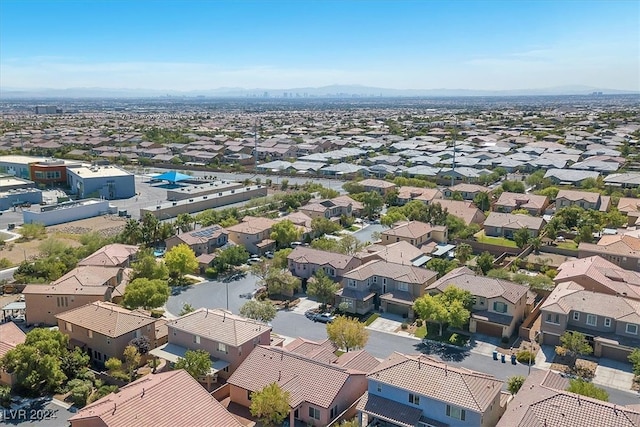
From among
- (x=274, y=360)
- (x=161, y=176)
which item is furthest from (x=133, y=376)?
→ (x=161, y=176)

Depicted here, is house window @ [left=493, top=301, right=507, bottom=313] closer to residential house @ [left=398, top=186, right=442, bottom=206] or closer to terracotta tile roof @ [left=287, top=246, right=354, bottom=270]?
terracotta tile roof @ [left=287, top=246, right=354, bottom=270]

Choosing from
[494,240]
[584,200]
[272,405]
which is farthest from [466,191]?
[272,405]

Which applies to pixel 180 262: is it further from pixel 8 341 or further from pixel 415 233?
pixel 415 233

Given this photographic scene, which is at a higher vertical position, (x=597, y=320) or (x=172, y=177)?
(x=597, y=320)

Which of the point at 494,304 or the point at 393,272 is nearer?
the point at 494,304

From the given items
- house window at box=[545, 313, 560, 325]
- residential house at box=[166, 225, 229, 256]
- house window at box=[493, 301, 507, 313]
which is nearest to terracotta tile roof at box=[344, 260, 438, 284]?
house window at box=[493, 301, 507, 313]

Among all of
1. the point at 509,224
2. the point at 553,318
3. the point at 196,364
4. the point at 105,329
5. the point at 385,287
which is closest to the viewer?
the point at 196,364

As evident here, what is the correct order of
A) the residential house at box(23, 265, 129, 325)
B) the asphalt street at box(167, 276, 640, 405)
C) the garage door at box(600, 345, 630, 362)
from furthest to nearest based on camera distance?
the residential house at box(23, 265, 129, 325)
the garage door at box(600, 345, 630, 362)
the asphalt street at box(167, 276, 640, 405)

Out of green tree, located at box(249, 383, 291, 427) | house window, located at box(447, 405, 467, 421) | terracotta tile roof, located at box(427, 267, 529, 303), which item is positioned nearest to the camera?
house window, located at box(447, 405, 467, 421)
